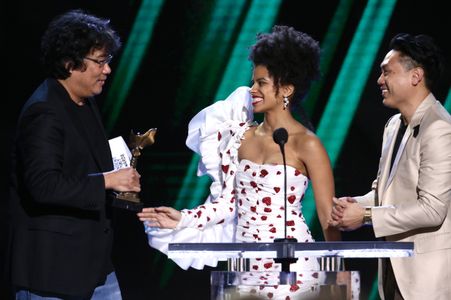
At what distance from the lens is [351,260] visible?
→ 5078mm

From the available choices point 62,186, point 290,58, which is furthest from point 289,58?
point 62,186

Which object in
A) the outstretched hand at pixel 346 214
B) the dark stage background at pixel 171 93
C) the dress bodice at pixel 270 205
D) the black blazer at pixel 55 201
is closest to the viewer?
the black blazer at pixel 55 201

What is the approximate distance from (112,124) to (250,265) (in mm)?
2631

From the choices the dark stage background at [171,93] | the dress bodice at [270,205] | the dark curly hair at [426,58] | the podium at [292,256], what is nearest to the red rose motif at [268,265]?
the dress bodice at [270,205]

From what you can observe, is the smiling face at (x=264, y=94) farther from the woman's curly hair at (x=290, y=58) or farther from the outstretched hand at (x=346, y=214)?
the outstretched hand at (x=346, y=214)

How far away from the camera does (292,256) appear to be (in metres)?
2.52

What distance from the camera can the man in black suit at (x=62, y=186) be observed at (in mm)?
2918

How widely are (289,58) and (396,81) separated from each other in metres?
0.41

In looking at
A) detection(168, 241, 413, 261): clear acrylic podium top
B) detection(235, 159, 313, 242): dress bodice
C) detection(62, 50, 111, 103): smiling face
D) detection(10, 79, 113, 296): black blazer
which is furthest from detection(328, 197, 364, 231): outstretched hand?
detection(62, 50, 111, 103): smiling face

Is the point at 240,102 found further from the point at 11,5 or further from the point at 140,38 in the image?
the point at 11,5

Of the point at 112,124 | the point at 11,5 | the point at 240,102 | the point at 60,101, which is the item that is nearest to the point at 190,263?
the point at 240,102

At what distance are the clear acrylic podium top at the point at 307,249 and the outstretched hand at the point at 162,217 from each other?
29.1 inches

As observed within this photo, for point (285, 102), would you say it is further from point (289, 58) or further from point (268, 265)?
point (268, 265)

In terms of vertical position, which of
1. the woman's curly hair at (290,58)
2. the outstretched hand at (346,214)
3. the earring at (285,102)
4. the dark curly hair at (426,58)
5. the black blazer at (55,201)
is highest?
the dark curly hair at (426,58)
